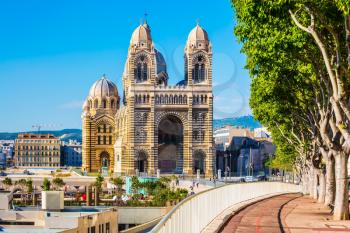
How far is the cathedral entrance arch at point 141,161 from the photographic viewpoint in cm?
13150

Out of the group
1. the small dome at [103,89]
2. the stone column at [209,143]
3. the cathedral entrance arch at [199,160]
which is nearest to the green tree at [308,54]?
the stone column at [209,143]

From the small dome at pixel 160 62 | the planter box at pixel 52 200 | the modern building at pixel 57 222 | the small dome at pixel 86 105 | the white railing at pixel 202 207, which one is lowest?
the modern building at pixel 57 222

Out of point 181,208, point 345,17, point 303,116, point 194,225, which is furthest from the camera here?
point 303,116

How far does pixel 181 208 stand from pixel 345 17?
35.8 ft

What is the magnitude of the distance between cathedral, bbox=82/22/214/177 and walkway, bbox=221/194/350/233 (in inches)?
3404

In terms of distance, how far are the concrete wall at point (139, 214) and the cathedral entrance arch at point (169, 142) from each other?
60.1m

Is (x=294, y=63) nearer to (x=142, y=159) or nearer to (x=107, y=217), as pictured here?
(x=107, y=217)

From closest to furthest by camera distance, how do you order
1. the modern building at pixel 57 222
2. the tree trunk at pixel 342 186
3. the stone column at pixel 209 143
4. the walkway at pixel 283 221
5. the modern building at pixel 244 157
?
the walkway at pixel 283 221, the tree trunk at pixel 342 186, the modern building at pixel 57 222, the stone column at pixel 209 143, the modern building at pixel 244 157

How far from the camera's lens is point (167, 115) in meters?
134

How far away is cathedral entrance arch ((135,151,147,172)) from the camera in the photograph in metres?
132

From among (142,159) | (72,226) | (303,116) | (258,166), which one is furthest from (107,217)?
(258,166)

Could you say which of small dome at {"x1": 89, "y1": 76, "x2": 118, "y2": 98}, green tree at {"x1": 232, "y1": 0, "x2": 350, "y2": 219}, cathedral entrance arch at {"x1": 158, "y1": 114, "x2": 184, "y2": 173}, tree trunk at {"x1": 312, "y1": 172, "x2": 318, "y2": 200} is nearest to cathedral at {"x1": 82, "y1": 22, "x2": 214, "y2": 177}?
cathedral entrance arch at {"x1": 158, "y1": 114, "x2": 184, "y2": 173}

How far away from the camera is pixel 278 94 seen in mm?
46250

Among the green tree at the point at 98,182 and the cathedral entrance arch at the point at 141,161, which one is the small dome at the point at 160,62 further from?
the green tree at the point at 98,182
